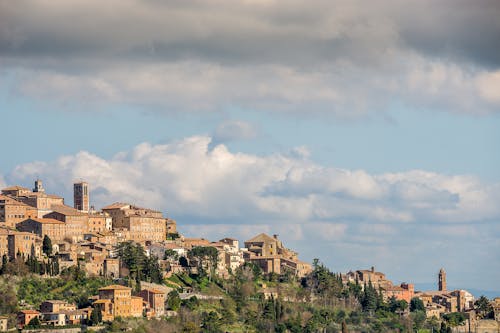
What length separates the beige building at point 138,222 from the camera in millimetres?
152625

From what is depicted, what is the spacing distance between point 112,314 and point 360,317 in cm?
3999

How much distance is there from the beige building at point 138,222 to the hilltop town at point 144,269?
12 cm

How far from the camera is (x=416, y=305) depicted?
166 meters

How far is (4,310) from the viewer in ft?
390

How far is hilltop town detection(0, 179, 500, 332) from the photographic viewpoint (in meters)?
124

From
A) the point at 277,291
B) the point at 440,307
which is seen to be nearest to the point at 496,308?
the point at 440,307

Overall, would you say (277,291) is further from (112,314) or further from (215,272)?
(112,314)

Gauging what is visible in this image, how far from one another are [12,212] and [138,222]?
1737 cm

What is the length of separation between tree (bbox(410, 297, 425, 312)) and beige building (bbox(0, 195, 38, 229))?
52491 millimetres

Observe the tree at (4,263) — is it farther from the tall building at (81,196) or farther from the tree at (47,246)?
the tall building at (81,196)

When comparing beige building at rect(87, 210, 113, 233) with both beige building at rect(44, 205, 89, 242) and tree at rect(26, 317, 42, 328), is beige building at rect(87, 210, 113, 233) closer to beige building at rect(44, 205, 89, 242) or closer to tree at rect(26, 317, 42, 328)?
beige building at rect(44, 205, 89, 242)

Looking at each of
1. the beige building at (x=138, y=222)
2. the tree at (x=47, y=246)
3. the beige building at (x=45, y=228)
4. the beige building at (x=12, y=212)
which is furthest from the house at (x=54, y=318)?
the beige building at (x=138, y=222)

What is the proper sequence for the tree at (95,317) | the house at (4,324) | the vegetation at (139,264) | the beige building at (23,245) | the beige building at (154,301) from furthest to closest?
the vegetation at (139,264) → the beige building at (23,245) → the beige building at (154,301) → the tree at (95,317) → the house at (4,324)

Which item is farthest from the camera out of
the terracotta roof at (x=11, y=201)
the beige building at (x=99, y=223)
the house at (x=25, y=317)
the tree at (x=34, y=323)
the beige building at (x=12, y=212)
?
the beige building at (x=99, y=223)
